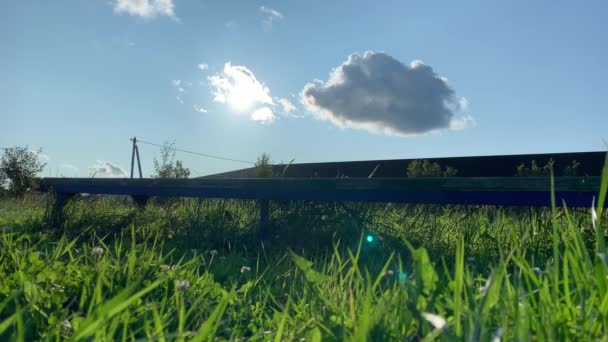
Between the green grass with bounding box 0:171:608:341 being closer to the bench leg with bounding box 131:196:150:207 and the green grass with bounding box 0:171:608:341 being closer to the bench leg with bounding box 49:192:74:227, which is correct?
the bench leg with bounding box 49:192:74:227

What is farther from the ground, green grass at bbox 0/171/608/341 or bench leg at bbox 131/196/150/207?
bench leg at bbox 131/196/150/207

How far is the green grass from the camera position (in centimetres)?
115

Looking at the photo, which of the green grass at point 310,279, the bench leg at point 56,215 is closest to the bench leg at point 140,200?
the green grass at point 310,279

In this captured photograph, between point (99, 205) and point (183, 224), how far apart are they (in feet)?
6.39

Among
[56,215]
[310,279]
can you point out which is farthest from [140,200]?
[310,279]

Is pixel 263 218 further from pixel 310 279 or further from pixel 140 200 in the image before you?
pixel 140 200

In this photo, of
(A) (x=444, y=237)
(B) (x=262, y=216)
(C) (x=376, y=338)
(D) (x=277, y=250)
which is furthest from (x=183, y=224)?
(C) (x=376, y=338)

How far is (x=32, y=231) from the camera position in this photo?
17.2ft

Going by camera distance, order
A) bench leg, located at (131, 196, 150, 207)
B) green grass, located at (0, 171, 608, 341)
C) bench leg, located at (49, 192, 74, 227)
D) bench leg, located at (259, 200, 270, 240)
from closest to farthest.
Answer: green grass, located at (0, 171, 608, 341) → bench leg, located at (259, 200, 270, 240) → bench leg, located at (49, 192, 74, 227) → bench leg, located at (131, 196, 150, 207)

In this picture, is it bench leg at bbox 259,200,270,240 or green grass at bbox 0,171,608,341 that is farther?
bench leg at bbox 259,200,270,240

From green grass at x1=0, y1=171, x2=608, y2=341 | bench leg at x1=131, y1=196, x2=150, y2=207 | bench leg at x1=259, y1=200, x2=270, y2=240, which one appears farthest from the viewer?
bench leg at x1=131, y1=196, x2=150, y2=207

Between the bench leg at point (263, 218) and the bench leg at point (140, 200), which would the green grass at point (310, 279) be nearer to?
the bench leg at point (263, 218)

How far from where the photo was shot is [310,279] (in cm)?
186

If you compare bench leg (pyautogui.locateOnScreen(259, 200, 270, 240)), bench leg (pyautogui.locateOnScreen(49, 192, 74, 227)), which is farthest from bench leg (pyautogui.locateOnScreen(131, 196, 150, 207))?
bench leg (pyautogui.locateOnScreen(259, 200, 270, 240))
